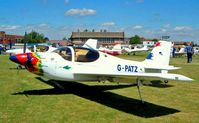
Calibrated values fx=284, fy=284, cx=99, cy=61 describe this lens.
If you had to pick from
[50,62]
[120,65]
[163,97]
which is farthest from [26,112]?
[163,97]

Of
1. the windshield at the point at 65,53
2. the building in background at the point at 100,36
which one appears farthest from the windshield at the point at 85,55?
the building in background at the point at 100,36

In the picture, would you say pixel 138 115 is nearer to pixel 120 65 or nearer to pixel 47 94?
pixel 120 65

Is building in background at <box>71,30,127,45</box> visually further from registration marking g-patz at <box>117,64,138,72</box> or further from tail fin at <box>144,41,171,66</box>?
registration marking g-patz at <box>117,64,138,72</box>

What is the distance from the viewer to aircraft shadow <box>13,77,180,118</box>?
26.1ft

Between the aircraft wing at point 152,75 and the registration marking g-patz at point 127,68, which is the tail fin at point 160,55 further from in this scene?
the aircraft wing at point 152,75

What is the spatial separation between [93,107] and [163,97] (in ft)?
9.83

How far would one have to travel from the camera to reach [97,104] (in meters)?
8.80

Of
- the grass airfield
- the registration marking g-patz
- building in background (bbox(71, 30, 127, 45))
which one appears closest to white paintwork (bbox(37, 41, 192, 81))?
the registration marking g-patz

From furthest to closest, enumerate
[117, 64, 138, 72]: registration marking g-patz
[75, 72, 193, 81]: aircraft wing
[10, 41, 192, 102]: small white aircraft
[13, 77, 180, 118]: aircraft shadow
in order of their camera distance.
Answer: [117, 64, 138, 72]: registration marking g-patz, [10, 41, 192, 102]: small white aircraft, [13, 77, 180, 118]: aircraft shadow, [75, 72, 193, 81]: aircraft wing

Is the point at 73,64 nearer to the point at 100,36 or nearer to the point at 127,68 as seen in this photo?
the point at 127,68

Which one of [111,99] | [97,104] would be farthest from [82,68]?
[97,104]

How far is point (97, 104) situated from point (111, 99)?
101 cm

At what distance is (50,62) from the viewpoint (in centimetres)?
980

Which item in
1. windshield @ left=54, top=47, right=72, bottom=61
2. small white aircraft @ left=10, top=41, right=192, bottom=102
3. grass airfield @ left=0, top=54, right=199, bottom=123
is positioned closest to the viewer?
grass airfield @ left=0, top=54, right=199, bottom=123
